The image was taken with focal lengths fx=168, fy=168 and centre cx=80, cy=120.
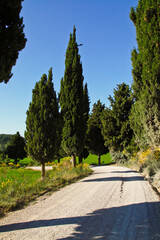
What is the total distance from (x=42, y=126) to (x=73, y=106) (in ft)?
16.3

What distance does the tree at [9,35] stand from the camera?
11.8 feet

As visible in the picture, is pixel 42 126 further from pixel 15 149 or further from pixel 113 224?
pixel 15 149

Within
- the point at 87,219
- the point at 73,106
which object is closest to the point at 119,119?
the point at 73,106

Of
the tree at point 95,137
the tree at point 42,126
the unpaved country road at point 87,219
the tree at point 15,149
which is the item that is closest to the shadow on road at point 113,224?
the unpaved country road at point 87,219

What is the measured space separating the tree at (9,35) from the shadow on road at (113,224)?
11.4ft

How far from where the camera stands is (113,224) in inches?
152

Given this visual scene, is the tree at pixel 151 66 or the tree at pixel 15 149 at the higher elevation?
the tree at pixel 151 66

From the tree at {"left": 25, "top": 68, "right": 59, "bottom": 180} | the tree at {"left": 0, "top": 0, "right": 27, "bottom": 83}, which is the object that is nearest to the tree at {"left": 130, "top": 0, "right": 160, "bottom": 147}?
the tree at {"left": 25, "top": 68, "right": 59, "bottom": 180}

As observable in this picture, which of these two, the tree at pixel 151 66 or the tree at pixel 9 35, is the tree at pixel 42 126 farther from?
the tree at pixel 151 66

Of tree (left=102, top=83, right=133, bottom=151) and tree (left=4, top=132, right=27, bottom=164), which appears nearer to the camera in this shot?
tree (left=102, top=83, right=133, bottom=151)

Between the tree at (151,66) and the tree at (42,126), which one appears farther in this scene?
the tree at (151,66)

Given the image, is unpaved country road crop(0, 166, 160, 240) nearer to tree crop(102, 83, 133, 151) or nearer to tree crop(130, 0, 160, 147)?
tree crop(130, 0, 160, 147)

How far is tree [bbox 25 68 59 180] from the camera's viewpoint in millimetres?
9242

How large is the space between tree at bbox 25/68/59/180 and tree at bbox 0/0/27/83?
5509 millimetres
